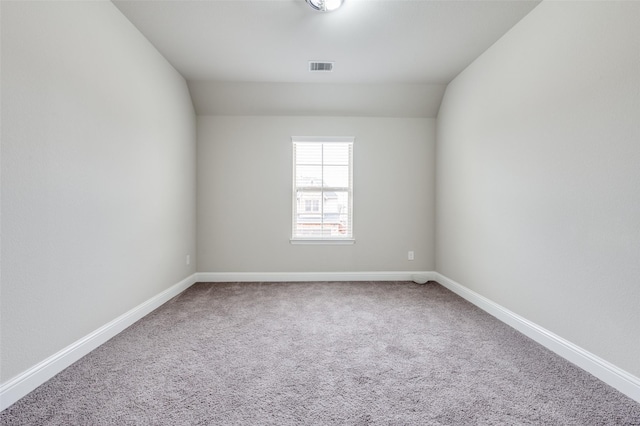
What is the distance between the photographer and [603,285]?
183 cm

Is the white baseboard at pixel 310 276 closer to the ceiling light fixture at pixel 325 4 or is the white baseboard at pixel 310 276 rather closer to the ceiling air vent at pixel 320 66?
the ceiling air vent at pixel 320 66

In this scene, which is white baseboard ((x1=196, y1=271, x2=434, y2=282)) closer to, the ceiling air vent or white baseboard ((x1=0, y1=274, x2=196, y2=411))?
white baseboard ((x1=0, y1=274, x2=196, y2=411))

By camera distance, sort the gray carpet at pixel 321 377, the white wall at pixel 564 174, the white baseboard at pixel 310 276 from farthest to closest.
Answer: the white baseboard at pixel 310 276
the white wall at pixel 564 174
the gray carpet at pixel 321 377

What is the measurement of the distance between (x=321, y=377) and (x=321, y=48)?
2948 millimetres

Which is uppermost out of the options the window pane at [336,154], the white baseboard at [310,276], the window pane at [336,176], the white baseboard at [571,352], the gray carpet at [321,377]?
the window pane at [336,154]

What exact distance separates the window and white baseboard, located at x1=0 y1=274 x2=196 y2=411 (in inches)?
85.3

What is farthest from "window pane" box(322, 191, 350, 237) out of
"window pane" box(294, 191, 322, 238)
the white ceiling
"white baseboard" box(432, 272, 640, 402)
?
"white baseboard" box(432, 272, 640, 402)

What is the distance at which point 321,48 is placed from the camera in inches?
117

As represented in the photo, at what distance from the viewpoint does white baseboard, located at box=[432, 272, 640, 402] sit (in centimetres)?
167

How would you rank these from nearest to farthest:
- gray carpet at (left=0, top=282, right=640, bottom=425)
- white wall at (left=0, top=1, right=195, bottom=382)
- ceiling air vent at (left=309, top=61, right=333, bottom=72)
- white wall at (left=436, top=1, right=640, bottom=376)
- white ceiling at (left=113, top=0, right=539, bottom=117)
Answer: gray carpet at (left=0, top=282, right=640, bottom=425)
white wall at (left=0, top=1, right=195, bottom=382)
white wall at (left=436, top=1, right=640, bottom=376)
white ceiling at (left=113, top=0, right=539, bottom=117)
ceiling air vent at (left=309, top=61, right=333, bottom=72)

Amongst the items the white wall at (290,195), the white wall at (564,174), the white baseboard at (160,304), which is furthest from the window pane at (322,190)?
the white wall at (564,174)

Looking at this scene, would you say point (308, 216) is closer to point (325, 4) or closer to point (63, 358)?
point (325, 4)

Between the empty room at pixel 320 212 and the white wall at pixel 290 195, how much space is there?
0.10 ft

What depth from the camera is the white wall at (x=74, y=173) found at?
1585mm
